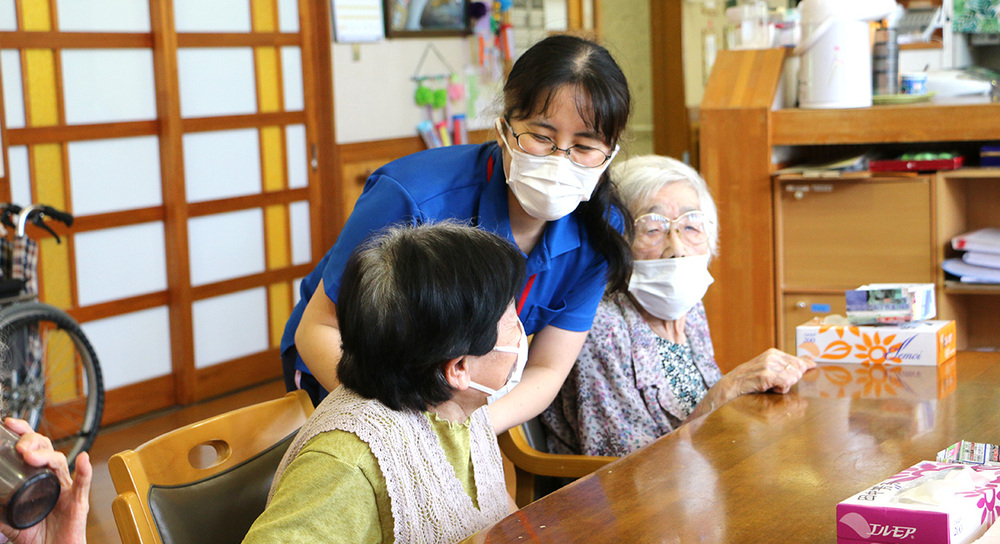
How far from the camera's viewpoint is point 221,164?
4.21m

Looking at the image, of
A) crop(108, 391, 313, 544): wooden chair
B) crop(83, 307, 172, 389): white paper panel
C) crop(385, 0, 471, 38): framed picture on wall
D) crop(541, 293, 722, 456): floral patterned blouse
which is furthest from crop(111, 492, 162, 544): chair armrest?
crop(385, 0, 471, 38): framed picture on wall

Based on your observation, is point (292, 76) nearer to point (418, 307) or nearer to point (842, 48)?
point (842, 48)

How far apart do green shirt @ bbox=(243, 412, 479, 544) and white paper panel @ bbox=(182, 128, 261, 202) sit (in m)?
3.13

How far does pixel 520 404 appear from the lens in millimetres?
1683

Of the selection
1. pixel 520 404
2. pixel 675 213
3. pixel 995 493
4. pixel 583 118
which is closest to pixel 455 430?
pixel 520 404

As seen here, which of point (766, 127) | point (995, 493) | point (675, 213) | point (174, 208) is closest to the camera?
point (995, 493)

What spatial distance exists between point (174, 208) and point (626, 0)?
13.4 ft

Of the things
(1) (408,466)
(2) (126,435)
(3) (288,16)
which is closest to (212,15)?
(3) (288,16)

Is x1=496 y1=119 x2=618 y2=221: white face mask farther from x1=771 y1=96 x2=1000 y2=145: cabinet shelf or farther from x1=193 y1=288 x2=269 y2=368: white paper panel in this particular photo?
x1=193 y1=288 x2=269 y2=368: white paper panel

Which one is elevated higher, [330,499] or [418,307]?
[418,307]

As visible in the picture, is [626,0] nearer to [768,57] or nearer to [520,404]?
[768,57]

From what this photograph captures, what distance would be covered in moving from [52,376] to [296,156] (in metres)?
1.45

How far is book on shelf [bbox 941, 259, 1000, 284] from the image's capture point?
2.78m

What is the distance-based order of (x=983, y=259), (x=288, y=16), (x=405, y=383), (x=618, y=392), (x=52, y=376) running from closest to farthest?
1. (x=405, y=383)
2. (x=618, y=392)
3. (x=983, y=259)
4. (x=52, y=376)
5. (x=288, y=16)
